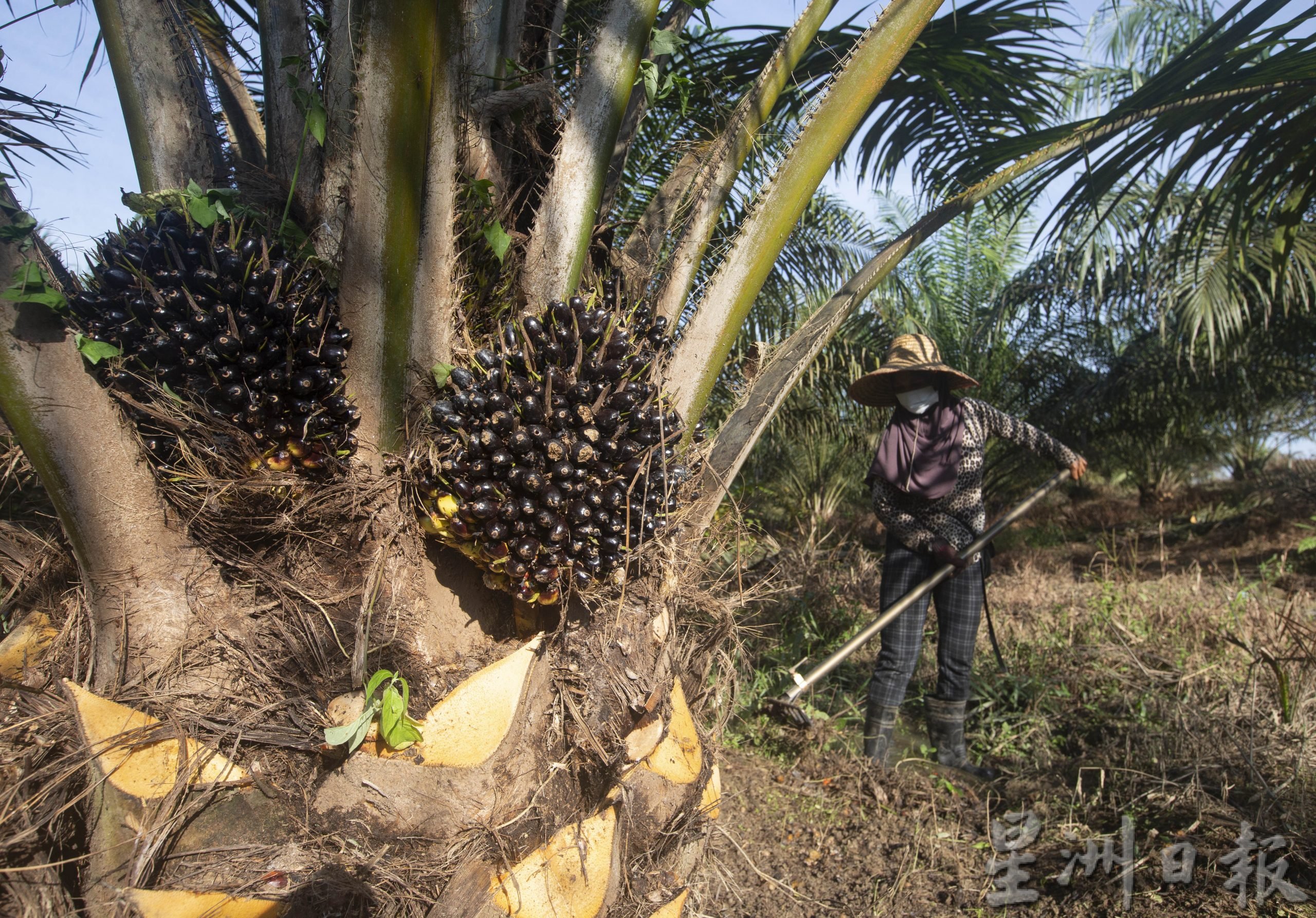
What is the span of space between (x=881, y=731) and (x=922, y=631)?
49 cm

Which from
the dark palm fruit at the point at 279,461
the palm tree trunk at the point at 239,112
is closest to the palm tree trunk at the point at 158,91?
the palm tree trunk at the point at 239,112

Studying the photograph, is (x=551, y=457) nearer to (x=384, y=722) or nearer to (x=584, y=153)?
(x=384, y=722)

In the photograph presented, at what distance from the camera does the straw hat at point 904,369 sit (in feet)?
10.7

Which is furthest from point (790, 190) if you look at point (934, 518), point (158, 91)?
point (934, 518)

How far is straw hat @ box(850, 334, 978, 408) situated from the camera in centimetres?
326

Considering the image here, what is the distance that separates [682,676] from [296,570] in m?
0.99

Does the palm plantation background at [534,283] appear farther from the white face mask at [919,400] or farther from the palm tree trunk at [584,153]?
the white face mask at [919,400]

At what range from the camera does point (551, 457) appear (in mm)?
1505

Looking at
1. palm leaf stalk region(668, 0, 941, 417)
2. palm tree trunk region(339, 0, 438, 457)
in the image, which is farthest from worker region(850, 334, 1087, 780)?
palm tree trunk region(339, 0, 438, 457)

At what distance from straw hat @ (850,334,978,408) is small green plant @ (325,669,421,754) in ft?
8.07

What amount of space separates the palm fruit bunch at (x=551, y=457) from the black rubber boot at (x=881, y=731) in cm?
219

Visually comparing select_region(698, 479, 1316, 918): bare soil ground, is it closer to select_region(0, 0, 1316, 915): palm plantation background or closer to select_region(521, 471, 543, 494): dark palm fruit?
select_region(0, 0, 1316, 915): palm plantation background

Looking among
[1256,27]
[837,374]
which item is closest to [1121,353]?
[837,374]

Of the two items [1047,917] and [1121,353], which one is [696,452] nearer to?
[1047,917]
